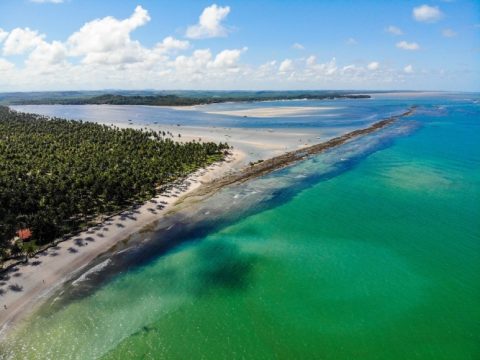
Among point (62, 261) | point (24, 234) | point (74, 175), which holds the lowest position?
point (62, 261)

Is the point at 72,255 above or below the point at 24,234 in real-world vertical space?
below

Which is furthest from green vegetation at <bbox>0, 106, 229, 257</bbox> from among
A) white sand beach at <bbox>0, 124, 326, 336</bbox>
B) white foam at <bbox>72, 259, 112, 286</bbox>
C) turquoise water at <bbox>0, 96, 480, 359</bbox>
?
turquoise water at <bbox>0, 96, 480, 359</bbox>

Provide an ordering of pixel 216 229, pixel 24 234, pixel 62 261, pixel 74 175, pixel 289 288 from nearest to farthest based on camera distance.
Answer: pixel 289 288
pixel 62 261
pixel 24 234
pixel 216 229
pixel 74 175

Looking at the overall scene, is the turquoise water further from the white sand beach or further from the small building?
the small building

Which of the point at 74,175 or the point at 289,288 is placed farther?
the point at 74,175

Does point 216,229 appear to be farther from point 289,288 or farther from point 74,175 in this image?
point 74,175

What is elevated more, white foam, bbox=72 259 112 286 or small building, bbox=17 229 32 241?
small building, bbox=17 229 32 241

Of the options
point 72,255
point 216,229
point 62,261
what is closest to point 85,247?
point 72,255
